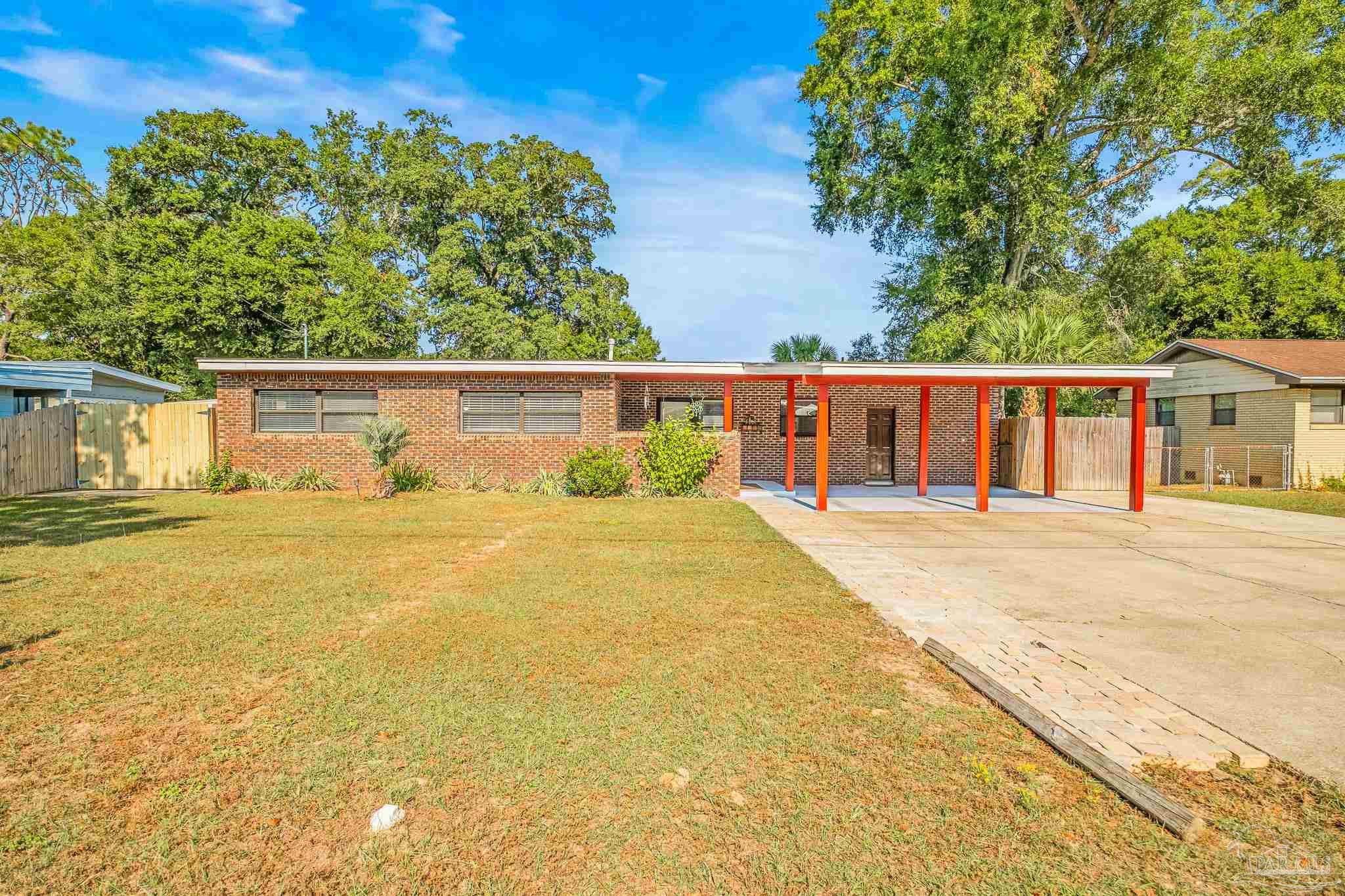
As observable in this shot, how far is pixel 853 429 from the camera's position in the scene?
1705cm

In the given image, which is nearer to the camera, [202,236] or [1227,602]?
[1227,602]

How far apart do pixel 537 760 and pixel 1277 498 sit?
1864cm

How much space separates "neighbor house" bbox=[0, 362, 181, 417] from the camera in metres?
16.4

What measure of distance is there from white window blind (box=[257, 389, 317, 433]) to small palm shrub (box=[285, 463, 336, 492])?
91cm

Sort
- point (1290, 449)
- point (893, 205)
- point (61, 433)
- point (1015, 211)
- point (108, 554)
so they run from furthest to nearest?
1. point (893, 205)
2. point (1015, 211)
3. point (1290, 449)
4. point (61, 433)
5. point (108, 554)

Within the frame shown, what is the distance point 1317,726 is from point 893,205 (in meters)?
24.4

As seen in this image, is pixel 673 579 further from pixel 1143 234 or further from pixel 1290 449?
pixel 1143 234

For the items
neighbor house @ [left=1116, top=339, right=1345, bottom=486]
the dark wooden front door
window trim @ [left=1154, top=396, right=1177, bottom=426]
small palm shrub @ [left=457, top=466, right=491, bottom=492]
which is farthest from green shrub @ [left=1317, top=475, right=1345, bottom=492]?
small palm shrub @ [left=457, top=466, right=491, bottom=492]

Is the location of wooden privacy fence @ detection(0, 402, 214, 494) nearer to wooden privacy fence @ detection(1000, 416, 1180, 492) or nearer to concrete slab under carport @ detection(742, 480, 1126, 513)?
concrete slab under carport @ detection(742, 480, 1126, 513)

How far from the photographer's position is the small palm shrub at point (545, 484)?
45.6 feet

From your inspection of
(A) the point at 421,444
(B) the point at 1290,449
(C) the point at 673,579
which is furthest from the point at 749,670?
(B) the point at 1290,449

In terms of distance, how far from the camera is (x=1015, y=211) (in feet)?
72.6

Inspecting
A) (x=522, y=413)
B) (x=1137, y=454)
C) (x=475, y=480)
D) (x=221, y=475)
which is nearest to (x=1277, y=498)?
(x=1137, y=454)

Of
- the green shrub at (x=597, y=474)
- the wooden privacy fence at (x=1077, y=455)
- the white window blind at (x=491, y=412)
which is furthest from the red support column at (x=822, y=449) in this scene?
the wooden privacy fence at (x=1077, y=455)
